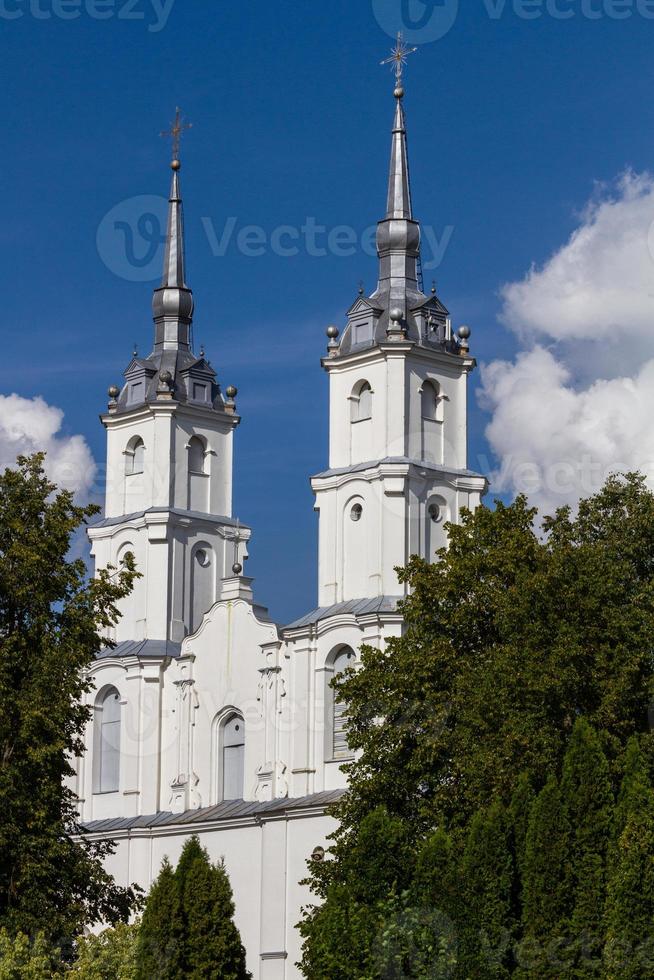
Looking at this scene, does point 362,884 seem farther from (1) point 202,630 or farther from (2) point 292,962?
(1) point 202,630

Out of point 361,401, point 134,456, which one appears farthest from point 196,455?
point 361,401

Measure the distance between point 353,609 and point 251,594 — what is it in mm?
6595

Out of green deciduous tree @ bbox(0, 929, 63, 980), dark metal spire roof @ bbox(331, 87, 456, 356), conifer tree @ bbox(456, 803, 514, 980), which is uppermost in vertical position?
dark metal spire roof @ bbox(331, 87, 456, 356)

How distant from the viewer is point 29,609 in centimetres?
4447

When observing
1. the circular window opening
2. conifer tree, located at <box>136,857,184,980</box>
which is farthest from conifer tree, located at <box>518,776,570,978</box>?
the circular window opening

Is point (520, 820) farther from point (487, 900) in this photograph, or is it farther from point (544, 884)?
point (544, 884)

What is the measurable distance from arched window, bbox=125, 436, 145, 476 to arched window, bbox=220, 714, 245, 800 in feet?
32.1

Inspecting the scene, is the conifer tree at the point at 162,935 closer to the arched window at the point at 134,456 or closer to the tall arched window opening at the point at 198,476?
the tall arched window opening at the point at 198,476

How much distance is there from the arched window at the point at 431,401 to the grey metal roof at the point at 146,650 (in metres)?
11.4

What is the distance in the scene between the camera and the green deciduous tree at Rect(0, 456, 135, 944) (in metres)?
42.2

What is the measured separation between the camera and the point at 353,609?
60.3m

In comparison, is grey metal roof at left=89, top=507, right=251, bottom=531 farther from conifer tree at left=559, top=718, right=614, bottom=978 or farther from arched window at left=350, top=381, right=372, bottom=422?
conifer tree at left=559, top=718, right=614, bottom=978

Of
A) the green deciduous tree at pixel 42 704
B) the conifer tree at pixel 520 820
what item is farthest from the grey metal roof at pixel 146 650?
the conifer tree at pixel 520 820

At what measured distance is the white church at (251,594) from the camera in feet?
199
